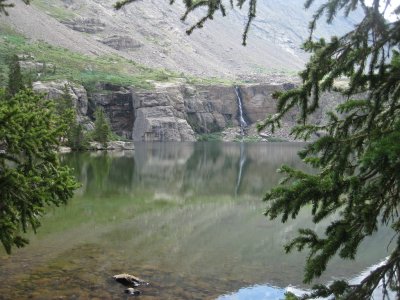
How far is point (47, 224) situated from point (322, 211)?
21.2 metres

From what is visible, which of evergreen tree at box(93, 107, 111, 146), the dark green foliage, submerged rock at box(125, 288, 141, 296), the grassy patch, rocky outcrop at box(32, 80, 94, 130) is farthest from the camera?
the grassy patch

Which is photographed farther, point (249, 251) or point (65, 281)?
point (249, 251)

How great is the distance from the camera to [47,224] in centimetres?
2559

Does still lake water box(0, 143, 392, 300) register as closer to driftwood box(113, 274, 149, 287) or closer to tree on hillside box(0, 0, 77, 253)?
driftwood box(113, 274, 149, 287)

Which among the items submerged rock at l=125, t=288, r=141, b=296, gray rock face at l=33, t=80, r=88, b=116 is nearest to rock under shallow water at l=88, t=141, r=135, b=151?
gray rock face at l=33, t=80, r=88, b=116

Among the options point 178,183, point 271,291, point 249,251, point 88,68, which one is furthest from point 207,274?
point 88,68

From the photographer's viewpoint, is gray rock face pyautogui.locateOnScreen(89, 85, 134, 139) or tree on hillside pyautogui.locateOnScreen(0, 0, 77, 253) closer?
tree on hillside pyautogui.locateOnScreen(0, 0, 77, 253)

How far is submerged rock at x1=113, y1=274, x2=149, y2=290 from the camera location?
16156mm

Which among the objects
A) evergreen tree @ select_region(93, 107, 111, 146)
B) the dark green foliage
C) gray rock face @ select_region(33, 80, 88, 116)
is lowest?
evergreen tree @ select_region(93, 107, 111, 146)

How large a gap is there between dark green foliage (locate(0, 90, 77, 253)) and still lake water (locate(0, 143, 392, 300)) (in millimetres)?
4189

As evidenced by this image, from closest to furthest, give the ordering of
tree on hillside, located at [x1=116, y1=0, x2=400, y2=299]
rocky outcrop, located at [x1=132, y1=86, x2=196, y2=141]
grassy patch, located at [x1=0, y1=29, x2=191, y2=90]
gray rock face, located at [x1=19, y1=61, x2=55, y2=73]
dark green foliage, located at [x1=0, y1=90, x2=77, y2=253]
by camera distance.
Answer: tree on hillside, located at [x1=116, y1=0, x2=400, y2=299]
dark green foliage, located at [x1=0, y1=90, x2=77, y2=253]
gray rock face, located at [x1=19, y1=61, x2=55, y2=73]
grassy patch, located at [x1=0, y1=29, x2=191, y2=90]
rocky outcrop, located at [x1=132, y1=86, x2=196, y2=141]

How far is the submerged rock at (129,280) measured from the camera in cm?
1616

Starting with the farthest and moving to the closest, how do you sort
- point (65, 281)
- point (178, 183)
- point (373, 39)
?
1. point (178, 183)
2. point (65, 281)
3. point (373, 39)

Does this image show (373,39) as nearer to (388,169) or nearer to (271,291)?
(388,169)
